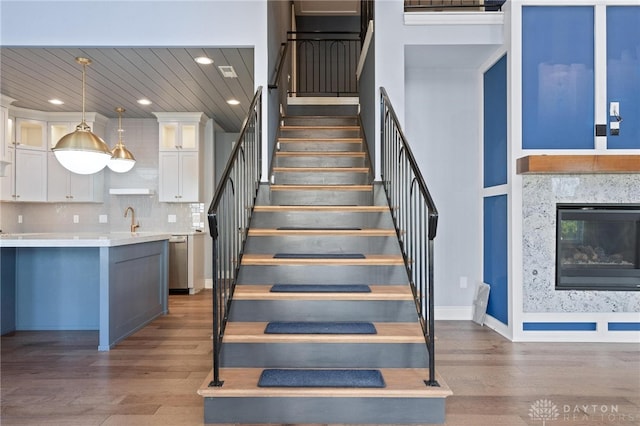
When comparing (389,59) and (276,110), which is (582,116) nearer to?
(389,59)

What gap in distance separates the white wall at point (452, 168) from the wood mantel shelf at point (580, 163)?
101 cm

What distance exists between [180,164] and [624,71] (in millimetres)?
5798

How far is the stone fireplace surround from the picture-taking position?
12.8ft

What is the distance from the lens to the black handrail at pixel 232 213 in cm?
231

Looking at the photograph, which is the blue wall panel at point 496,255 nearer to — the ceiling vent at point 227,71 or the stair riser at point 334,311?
the stair riser at point 334,311

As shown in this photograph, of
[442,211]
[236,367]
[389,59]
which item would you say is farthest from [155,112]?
[236,367]

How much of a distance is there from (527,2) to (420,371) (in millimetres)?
3502

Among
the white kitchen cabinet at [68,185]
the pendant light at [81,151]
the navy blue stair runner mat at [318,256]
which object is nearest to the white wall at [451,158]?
the navy blue stair runner mat at [318,256]

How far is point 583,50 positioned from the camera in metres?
3.90

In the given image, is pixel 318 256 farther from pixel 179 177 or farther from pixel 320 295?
pixel 179 177

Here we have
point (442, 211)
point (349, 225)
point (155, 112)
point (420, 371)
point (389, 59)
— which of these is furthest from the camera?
point (155, 112)

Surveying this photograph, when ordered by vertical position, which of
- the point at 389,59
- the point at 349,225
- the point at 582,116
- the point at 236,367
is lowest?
the point at 236,367

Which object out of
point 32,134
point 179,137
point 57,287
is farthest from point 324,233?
point 32,134

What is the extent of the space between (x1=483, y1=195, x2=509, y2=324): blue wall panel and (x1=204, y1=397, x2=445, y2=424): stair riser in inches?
83.9
